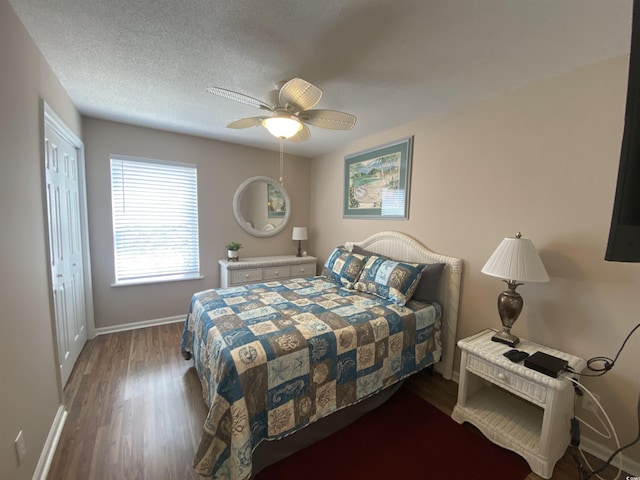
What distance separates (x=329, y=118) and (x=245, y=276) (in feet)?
7.62

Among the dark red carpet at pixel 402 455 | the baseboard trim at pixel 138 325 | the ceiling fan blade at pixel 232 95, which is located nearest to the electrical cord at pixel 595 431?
the dark red carpet at pixel 402 455

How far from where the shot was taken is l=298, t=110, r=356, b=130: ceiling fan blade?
188 cm

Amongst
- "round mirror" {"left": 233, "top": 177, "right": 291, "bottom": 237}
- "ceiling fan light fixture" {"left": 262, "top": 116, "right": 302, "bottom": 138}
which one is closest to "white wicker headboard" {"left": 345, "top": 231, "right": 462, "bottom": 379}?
"ceiling fan light fixture" {"left": 262, "top": 116, "right": 302, "bottom": 138}

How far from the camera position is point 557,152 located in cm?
178

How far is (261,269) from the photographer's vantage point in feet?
11.6

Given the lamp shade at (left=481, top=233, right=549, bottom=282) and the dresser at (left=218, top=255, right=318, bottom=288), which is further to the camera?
the dresser at (left=218, top=255, right=318, bottom=288)

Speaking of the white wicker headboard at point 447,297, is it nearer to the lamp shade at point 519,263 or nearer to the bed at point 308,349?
the bed at point 308,349

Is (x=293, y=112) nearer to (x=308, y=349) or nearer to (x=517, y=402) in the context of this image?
(x=308, y=349)

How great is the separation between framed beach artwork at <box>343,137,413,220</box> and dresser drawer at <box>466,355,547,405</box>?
151 cm

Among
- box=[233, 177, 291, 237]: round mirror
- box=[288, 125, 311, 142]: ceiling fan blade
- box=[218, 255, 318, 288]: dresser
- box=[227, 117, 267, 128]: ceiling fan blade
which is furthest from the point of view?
box=[233, 177, 291, 237]: round mirror

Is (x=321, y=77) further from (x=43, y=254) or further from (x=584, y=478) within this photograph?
(x=584, y=478)

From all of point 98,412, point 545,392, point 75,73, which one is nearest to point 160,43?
point 75,73

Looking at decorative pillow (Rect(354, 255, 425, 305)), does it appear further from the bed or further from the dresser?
the dresser

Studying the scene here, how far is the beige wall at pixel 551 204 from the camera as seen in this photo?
1.57 meters
